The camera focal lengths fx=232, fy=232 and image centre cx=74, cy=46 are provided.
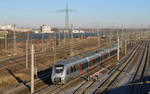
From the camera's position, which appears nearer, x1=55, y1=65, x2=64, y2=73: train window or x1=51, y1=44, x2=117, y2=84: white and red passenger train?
x1=51, y1=44, x2=117, y2=84: white and red passenger train

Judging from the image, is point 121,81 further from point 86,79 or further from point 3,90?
point 3,90

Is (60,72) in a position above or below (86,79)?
above

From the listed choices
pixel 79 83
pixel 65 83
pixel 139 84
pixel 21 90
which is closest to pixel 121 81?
pixel 139 84

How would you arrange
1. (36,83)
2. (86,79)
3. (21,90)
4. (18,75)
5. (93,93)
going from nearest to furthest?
(93,93) → (21,90) → (36,83) → (86,79) → (18,75)

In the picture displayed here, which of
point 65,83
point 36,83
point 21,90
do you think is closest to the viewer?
point 21,90

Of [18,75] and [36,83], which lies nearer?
[36,83]

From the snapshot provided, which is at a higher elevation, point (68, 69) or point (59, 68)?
point (59, 68)

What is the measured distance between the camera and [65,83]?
24516 mm

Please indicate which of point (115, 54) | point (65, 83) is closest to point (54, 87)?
point (65, 83)

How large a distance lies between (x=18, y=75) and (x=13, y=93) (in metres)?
9.74

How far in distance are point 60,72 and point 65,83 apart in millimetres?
1756

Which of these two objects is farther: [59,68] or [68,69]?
[68,69]

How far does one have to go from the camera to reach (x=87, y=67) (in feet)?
105

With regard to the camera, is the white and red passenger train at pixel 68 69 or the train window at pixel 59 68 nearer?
the white and red passenger train at pixel 68 69
